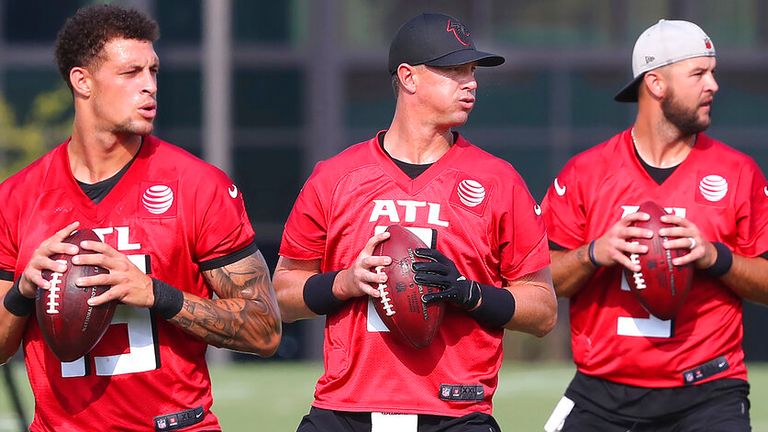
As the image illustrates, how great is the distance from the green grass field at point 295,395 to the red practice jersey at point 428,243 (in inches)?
261

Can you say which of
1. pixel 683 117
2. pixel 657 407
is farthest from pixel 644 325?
pixel 683 117

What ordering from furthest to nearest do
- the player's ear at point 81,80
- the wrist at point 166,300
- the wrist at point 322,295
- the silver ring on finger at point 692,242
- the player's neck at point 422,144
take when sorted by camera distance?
the silver ring on finger at point 692,242 < the player's neck at point 422,144 < the wrist at point 322,295 < the player's ear at point 81,80 < the wrist at point 166,300

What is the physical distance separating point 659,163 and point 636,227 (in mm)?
557

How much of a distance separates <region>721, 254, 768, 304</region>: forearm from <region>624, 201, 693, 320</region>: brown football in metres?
0.22

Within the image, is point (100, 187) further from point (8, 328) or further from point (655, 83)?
point (655, 83)

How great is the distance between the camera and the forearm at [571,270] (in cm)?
662

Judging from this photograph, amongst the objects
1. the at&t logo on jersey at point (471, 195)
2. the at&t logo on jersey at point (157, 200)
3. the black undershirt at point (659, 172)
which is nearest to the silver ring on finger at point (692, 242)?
the black undershirt at point (659, 172)

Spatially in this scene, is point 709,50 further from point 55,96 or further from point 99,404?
point 55,96

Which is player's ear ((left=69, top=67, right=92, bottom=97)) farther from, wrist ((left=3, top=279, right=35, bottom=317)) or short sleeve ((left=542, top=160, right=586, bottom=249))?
short sleeve ((left=542, top=160, right=586, bottom=249))

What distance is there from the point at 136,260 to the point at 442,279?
1.10 metres

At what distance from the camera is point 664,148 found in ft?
22.6

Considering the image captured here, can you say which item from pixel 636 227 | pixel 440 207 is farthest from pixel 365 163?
pixel 636 227

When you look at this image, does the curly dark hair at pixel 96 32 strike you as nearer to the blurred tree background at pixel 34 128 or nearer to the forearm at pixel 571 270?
the forearm at pixel 571 270

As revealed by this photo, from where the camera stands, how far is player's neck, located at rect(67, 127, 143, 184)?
5.65m
